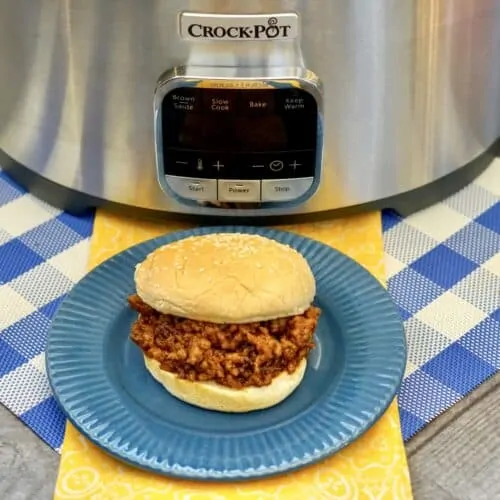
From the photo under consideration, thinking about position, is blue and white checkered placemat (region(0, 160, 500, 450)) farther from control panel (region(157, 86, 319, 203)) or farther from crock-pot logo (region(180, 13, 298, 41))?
crock-pot logo (region(180, 13, 298, 41))

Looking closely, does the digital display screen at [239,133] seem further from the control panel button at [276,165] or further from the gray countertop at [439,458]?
the gray countertop at [439,458]

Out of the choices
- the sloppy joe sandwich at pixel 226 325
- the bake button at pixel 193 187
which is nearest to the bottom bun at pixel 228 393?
the sloppy joe sandwich at pixel 226 325

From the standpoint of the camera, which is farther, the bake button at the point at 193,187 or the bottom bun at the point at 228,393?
the bake button at the point at 193,187

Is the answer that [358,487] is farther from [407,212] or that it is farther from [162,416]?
[407,212]

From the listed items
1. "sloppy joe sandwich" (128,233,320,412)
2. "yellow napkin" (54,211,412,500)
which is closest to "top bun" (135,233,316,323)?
"sloppy joe sandwich" (128,233,320,412)

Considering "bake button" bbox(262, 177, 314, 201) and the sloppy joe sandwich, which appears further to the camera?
"bake button" bbox(262, 177, 314, 201)

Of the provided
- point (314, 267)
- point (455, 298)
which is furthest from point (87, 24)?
point (455, 298)

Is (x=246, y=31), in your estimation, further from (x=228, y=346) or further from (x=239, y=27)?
(x=228, y=346)
